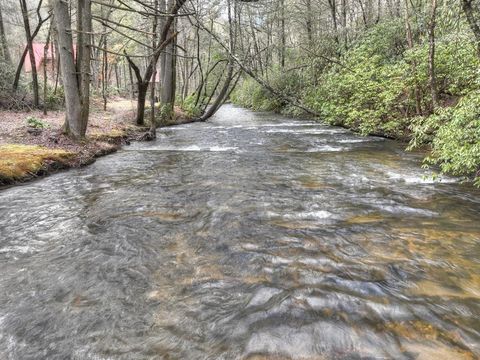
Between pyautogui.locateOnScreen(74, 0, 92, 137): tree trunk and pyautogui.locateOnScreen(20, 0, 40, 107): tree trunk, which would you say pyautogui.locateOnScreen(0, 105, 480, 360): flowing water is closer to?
pyautogui.locateOnScreen(74, 0, 92, 137): tree trunk

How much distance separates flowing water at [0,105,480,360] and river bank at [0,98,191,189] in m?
0.72

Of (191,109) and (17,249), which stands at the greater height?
(191,109)

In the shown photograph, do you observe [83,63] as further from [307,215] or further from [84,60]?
[307,215]

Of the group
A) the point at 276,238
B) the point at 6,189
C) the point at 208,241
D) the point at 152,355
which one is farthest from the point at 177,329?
the point at 6,189

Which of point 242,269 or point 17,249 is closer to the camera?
point 242,269

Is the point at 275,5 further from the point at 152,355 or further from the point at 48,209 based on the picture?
the point at 152,355

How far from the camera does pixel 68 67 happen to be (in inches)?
421

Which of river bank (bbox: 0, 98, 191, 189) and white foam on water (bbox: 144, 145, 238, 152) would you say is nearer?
river bank (bbox: 0, 98, 191, 189)

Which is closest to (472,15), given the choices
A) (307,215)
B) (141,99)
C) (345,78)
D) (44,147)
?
(307,215)

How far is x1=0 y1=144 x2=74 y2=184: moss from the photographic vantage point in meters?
7.84

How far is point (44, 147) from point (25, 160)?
1.37 metres

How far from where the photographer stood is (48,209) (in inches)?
246

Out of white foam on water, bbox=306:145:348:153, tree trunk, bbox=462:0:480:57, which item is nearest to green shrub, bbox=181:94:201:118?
white foam on water, bbox=306:145:348:153

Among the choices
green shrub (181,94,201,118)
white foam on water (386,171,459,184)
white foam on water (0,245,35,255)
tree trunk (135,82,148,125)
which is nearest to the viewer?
white foam on water (0,245,35,255)
